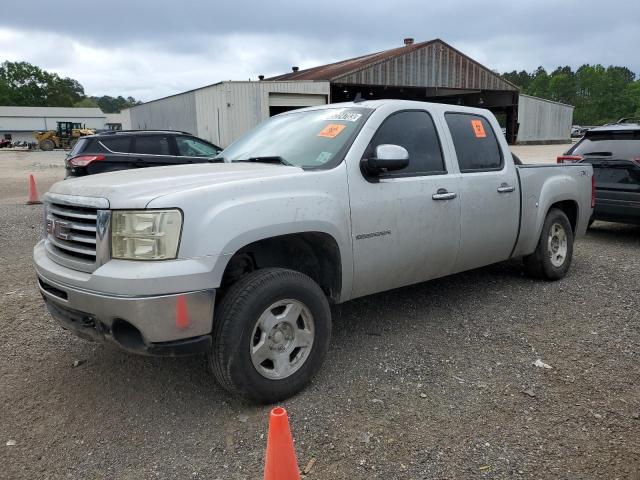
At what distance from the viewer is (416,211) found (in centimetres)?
413

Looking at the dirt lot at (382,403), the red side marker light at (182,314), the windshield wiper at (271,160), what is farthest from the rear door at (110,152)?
the red side marker light at (182,314)

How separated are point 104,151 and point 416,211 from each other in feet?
27.2

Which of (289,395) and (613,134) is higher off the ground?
(613,134)

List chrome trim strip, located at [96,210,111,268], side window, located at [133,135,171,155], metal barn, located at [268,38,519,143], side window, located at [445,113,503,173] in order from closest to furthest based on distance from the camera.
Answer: chrome trim strip, located at [96,210,111,268] → side window, located at [445,113,503,173] → side window, located at [133,135,171,155] → metal barn, located at [268,38,519,143]

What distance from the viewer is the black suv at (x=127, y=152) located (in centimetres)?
1045

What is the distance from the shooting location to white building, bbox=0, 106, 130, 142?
8531 cm

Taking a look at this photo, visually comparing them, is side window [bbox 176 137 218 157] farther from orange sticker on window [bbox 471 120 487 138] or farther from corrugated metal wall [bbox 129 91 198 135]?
corrugated metal wall [bbox 129 91 198 135]

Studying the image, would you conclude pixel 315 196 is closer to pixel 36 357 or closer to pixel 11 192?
pixel 36 357

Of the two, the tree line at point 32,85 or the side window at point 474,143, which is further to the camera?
the tree line at point 32,85

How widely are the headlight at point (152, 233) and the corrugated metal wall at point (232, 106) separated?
24161 mm

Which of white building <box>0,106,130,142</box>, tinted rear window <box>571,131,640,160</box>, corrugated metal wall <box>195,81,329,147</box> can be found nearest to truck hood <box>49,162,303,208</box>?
tinted rear window <box>571,131,640,160</box>

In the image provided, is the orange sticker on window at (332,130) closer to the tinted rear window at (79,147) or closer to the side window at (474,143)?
the side window at (474,143)

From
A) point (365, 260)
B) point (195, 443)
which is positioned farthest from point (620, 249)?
point (195, 443)

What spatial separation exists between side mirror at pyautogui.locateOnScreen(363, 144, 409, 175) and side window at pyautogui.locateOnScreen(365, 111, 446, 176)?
236 mm
